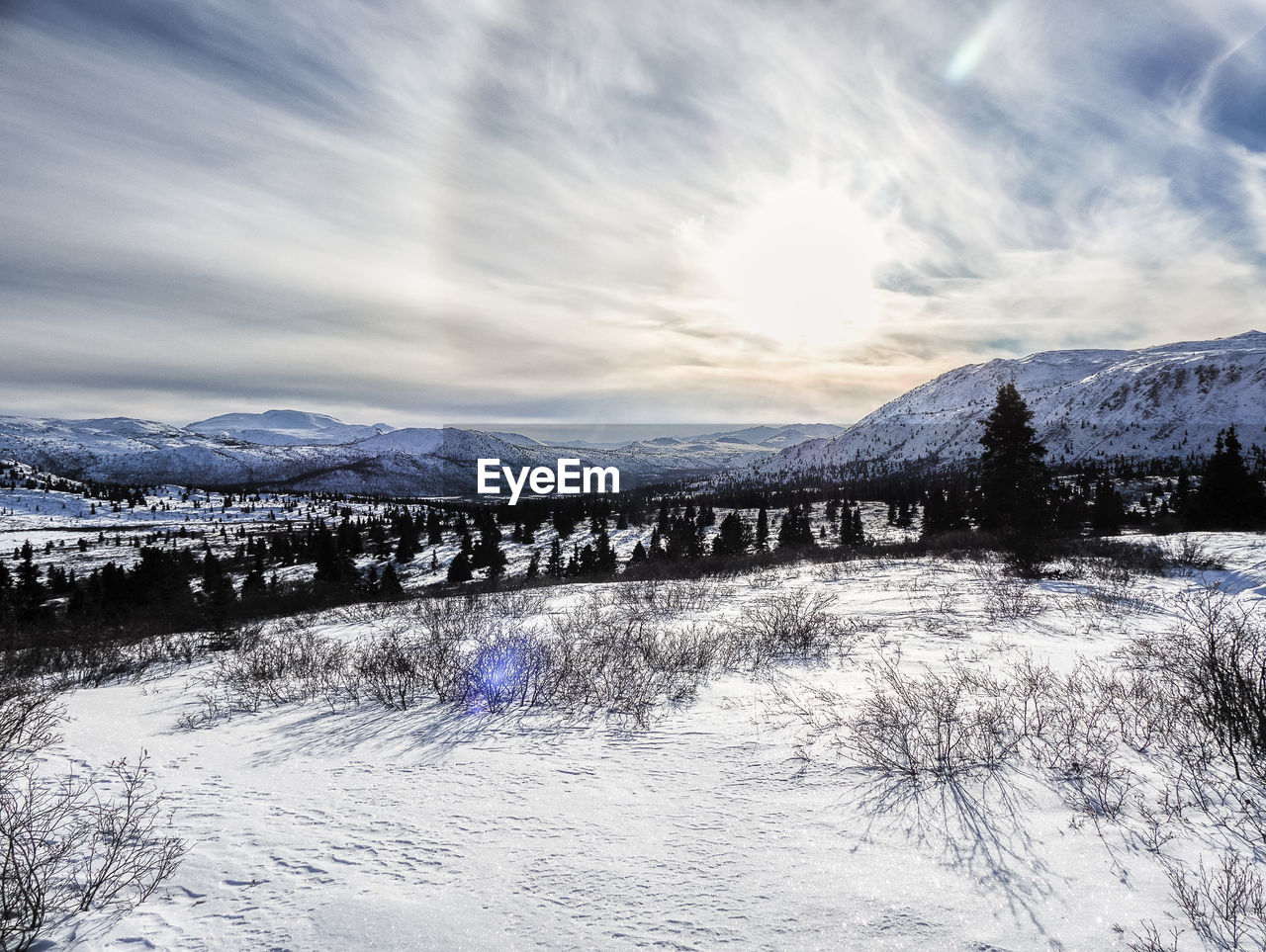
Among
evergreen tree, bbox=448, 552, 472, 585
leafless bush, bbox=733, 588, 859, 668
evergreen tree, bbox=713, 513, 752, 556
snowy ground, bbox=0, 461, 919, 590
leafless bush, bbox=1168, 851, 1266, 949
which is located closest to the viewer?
leafless bush, bbox=1168, 851, 1266, 949

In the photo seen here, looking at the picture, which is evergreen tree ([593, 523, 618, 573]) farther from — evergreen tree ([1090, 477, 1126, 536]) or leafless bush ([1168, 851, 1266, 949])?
leafless bush ([1168, 851, 1266, 949])

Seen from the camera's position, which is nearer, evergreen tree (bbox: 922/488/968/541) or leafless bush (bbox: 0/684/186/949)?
leafless bush (bbox: 0/684/186/949)

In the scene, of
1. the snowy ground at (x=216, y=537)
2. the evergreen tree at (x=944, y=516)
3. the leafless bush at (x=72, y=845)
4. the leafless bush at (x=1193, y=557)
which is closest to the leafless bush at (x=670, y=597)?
the leafless bush at (x=72, y=845)

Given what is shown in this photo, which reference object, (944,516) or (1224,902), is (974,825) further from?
(944,516)

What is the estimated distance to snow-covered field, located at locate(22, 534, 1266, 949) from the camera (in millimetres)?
3662

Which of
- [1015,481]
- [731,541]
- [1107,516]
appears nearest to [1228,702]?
[1015,481]

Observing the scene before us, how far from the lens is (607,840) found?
185 inches

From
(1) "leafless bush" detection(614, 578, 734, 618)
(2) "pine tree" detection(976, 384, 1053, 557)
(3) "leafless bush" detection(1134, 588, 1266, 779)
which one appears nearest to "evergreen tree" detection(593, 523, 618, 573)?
(1) "leafless bush" detection(614, 578, 734, 618)

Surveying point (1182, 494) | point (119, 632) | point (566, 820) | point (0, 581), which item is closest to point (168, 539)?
point (0, 581)

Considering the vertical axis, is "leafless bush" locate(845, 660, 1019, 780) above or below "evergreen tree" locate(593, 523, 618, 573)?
above

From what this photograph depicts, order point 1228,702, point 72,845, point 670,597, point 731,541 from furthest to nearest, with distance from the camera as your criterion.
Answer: point 731,541, point 670,597, point 1228,702, point 72,845

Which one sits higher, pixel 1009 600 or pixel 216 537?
pixel 1009 600

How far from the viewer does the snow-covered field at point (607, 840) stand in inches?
144

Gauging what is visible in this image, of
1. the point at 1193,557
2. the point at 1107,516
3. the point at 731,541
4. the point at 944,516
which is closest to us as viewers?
the point at 1193,557
